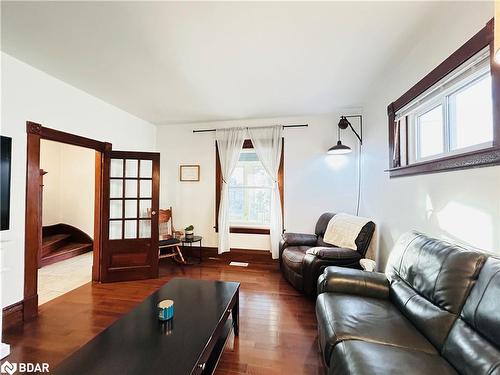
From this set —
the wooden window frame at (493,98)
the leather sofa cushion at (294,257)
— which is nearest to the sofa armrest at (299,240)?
the leather sofa cushion at (294,257)

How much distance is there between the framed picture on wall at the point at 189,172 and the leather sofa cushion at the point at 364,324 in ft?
10.1

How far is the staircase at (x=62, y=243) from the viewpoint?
3.86 m

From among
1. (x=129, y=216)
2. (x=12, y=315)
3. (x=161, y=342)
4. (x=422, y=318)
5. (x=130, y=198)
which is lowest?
(x=12, y=315)

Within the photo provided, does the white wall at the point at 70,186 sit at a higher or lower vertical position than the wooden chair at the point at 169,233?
higher

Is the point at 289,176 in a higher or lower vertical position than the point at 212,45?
lower

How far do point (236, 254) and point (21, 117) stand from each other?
10.8 ft

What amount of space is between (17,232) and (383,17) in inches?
144

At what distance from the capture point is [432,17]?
1660mm

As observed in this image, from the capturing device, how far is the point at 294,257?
2.80m

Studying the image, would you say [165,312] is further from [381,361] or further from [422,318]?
[422,318]

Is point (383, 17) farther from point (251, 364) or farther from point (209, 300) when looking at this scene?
point (251, 364)

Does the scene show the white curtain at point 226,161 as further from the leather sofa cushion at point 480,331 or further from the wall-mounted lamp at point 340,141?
the leather sofa cushion at point 480,331

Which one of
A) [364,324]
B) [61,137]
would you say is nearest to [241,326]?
[364,324]

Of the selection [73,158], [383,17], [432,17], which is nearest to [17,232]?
[73,158]
